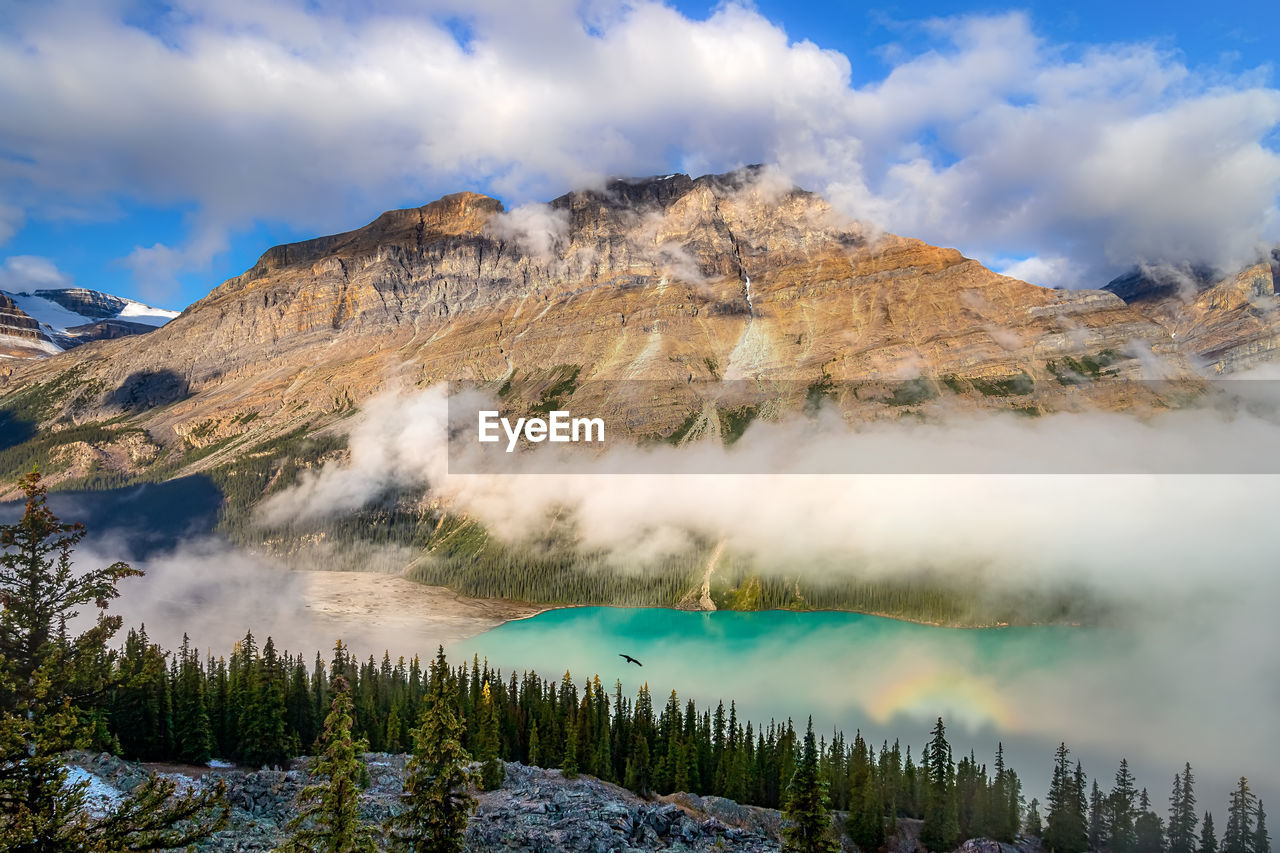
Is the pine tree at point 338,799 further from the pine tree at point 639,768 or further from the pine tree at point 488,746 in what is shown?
the pine tree at point 639,768

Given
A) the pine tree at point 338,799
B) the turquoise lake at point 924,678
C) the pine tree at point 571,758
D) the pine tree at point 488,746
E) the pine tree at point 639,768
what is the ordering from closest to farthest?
the pine tree at point 338,799
the pine tree at point 488,746
the pine tree at point 571,758
the pine tree at point 639,768
the turquoise lake at point 924,678

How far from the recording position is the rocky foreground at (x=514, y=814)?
1302 inches

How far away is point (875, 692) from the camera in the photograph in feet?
302

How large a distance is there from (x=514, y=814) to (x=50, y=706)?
2960cm

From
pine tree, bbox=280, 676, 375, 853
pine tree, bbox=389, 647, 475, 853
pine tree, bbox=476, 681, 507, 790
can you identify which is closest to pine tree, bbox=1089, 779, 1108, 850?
pine tree, bbox=476, 681, 507, 790

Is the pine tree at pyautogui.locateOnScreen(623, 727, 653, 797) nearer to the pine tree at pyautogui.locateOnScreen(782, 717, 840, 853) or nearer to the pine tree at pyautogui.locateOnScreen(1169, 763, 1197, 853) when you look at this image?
the pine tree at pyautogui.locateOnScreen(782, 717, 840, 853)

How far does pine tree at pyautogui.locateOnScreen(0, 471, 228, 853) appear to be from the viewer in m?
13.5

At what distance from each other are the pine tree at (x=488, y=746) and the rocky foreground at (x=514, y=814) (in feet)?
3.20

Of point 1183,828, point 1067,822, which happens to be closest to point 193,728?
point 1067,822

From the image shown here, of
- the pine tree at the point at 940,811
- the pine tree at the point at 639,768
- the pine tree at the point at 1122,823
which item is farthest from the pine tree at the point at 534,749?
the pine tree at the point at 1122,823

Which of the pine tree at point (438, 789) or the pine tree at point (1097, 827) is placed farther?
the pine tree at point (1097, 827)

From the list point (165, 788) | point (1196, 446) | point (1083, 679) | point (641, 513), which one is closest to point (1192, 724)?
point (1083, 679)

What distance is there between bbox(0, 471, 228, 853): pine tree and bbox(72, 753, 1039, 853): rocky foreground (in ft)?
54.1

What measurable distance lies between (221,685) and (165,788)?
154ft
